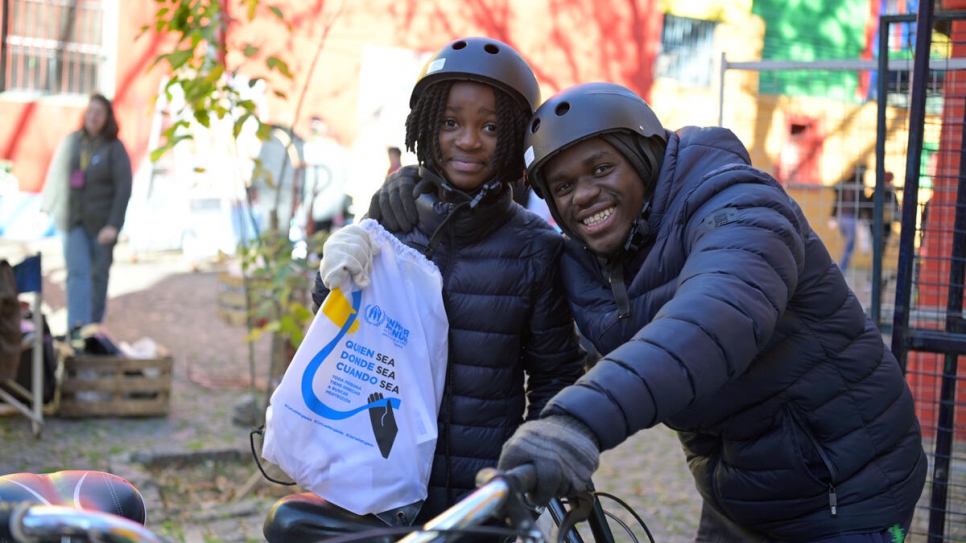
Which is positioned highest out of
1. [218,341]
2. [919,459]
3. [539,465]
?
[539,465]

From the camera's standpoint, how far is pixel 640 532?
17.5 ft

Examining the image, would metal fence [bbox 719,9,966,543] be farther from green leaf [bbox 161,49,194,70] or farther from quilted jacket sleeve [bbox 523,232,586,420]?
green leaf [bbox 161,49,194,70]

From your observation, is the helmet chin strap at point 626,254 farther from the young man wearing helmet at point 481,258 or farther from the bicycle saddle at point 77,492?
the bicycle saddle at point 77,492

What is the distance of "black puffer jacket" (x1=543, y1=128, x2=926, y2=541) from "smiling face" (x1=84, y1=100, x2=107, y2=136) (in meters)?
7.66

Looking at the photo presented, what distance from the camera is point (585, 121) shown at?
234 centimetres

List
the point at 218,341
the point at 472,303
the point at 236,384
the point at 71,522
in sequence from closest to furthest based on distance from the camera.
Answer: the point at 71,522 → the point at 472,303 → the point at 236,384 → the point at 218,341

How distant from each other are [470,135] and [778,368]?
104 cm

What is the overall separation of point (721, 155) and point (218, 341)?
876 centimetres

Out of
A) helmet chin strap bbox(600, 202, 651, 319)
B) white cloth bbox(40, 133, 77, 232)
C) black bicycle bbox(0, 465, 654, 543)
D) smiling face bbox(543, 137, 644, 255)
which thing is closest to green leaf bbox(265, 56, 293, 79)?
smiling face bbox(543, 137, 644, 255)

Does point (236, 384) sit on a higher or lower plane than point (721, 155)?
lower

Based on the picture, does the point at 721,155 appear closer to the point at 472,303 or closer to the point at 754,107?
the point at 472,303

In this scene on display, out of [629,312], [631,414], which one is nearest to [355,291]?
[629,312]

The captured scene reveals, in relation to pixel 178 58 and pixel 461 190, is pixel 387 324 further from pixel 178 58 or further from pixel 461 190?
pixel 178 58

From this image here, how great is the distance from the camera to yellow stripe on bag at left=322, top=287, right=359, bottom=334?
247 centimetres
